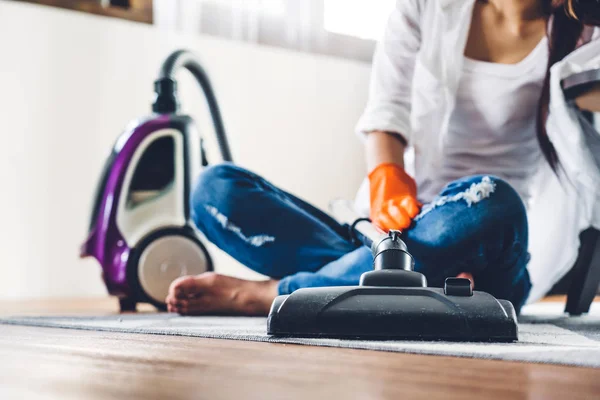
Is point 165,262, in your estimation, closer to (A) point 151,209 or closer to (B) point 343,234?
(A) point 151,209

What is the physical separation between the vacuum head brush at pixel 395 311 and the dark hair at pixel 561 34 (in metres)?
0.53

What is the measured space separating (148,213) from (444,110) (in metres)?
0.63

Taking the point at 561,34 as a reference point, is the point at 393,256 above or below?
below

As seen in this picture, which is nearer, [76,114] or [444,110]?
[444,110]

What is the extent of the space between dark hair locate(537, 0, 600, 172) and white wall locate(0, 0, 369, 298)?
1176 mm

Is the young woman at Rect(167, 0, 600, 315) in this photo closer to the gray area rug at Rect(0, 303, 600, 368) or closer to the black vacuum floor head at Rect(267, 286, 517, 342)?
the gray area rug at Rect(0, 303, 600, 368)

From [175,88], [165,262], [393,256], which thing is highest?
[175,88]

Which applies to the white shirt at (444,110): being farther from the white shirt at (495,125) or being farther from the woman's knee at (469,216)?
the woman's knee at (469,216)

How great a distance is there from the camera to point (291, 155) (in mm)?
2240

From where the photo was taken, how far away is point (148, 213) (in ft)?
4.71

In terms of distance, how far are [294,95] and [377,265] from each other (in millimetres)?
1631

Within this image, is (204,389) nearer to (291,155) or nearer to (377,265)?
(377,265)

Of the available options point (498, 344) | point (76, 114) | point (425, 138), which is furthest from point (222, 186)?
point (76, 114)

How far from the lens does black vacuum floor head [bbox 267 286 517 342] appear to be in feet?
2.02
